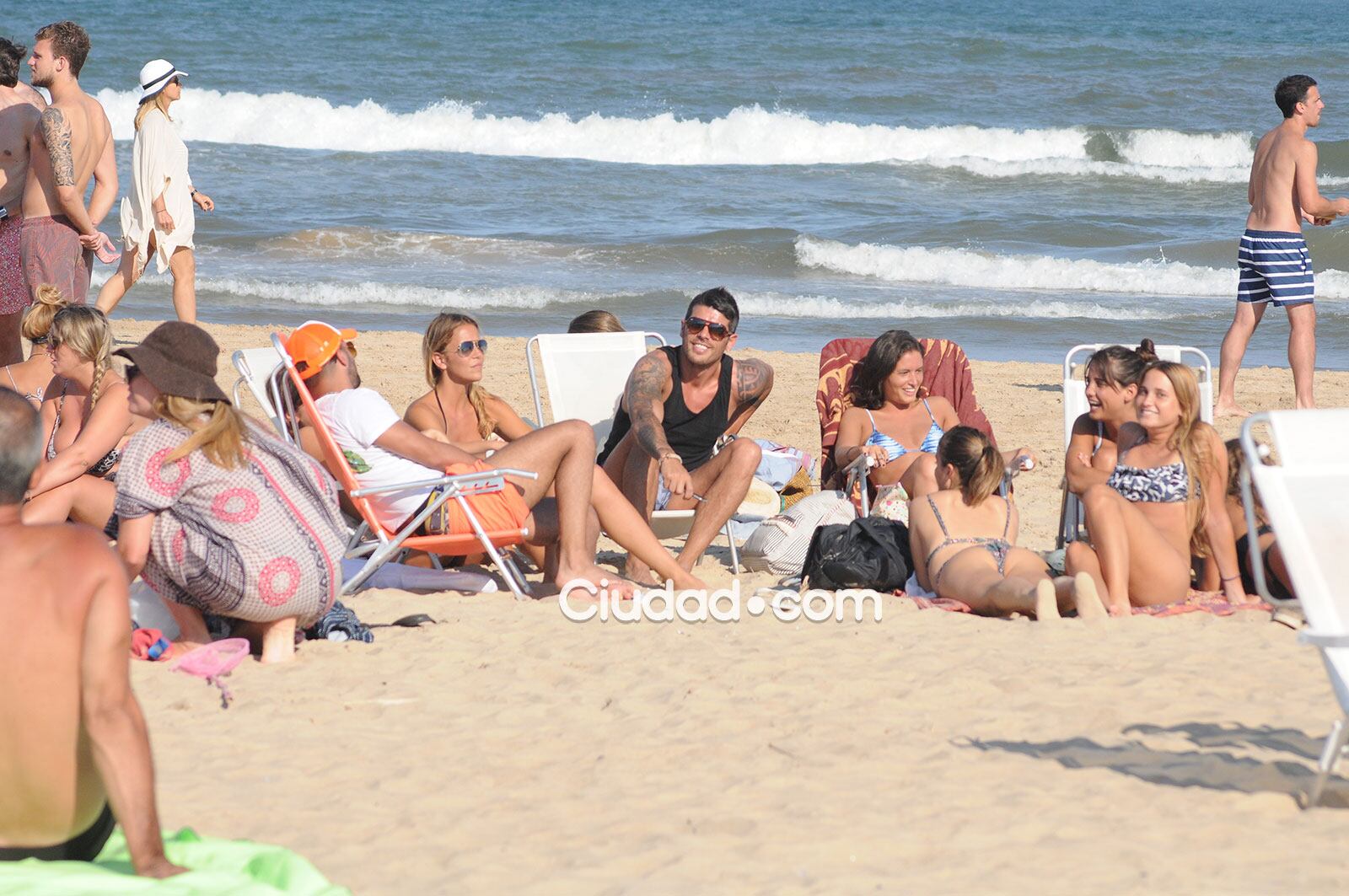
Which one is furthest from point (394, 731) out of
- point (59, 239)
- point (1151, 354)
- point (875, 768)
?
point (59, 239)

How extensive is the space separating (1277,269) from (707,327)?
4025 mm

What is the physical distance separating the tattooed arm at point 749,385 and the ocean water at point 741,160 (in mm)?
5278

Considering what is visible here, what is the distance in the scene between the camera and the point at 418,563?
5.54 meters

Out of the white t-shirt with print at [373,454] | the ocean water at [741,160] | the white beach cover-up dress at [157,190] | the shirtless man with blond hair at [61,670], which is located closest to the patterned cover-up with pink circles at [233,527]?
the white t-shirt with print at [373,454]

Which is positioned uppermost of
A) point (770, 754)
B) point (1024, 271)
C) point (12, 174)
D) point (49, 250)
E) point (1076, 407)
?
point (12, 174)

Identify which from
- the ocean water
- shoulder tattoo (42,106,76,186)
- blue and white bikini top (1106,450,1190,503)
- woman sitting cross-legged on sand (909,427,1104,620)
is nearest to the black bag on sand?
woman sitting cross-legged on sand (909,427,1104,620)

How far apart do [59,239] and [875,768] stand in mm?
4654

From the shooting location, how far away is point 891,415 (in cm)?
607

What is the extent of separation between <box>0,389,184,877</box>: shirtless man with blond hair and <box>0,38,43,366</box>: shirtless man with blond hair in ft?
15.3

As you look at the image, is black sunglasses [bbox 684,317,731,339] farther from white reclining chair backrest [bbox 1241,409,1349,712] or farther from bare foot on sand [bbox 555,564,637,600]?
white reclining chair backrest [bbox 1241,409,1349,712]

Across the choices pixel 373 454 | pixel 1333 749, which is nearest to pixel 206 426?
pixel 373 454

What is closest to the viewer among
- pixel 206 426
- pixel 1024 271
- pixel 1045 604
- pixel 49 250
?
pixel 206 426

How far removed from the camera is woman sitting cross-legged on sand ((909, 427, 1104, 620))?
500cm

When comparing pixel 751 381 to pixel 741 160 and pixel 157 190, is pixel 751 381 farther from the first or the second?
pixel 741 160
